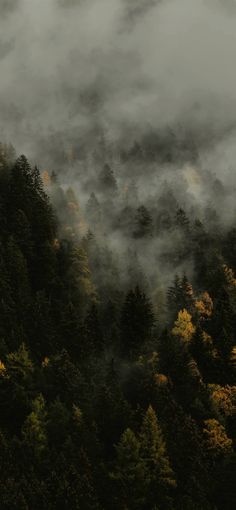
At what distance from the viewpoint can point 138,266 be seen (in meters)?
142

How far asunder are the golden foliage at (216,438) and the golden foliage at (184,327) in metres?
22.7

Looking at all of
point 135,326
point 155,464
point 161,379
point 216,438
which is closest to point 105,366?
point 161,379

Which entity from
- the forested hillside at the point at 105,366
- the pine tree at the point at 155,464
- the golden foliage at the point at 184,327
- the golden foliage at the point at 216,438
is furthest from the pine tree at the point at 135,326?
the pine tree at the point at 155,464

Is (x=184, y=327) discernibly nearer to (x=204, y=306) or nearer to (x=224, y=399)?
(x=204, y=306)

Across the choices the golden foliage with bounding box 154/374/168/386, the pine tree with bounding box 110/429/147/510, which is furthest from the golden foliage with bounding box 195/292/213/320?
the pine tree with bounding box 110/429/147/510

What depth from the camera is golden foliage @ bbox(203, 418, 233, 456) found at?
86875 mm

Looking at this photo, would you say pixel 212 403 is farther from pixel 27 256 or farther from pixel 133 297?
pixel 27 256

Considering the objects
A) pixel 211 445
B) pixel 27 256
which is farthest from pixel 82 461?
pixel 27 256

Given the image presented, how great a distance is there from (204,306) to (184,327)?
45.8 feet

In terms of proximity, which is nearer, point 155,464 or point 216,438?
point 155,464

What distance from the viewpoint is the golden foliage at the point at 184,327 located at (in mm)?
112188

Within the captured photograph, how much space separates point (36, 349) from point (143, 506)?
97.5 ft

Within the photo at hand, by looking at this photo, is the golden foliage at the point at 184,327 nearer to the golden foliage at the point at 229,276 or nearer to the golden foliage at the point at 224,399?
the golden foliage at the point at 224,399

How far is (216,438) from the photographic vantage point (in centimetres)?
8775
